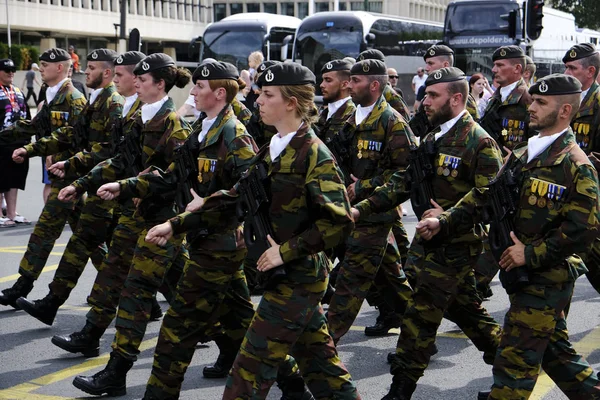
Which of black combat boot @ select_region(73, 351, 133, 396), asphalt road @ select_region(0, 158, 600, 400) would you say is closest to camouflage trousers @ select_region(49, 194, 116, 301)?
asphalt road @ select_region(0, 158, 600, 400)

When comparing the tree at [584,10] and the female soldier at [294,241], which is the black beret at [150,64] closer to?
the female soldier at [294,241]

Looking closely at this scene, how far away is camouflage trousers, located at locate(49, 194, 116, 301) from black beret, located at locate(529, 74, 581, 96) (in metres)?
3.73

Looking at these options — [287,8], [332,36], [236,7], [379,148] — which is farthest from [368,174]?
[236,7]

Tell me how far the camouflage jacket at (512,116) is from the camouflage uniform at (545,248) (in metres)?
3.48

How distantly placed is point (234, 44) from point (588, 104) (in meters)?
23.2

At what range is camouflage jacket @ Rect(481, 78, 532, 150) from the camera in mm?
8367

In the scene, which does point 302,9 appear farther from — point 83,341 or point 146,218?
point 146,218

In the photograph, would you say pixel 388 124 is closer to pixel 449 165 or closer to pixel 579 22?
pixel 449 165

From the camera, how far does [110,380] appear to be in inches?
237

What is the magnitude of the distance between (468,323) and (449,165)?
3.23 ft

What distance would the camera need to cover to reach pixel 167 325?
216 inches

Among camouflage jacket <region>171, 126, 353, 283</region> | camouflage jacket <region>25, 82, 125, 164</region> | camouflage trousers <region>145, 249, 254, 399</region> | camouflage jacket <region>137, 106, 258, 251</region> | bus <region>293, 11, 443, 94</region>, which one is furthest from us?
bus <region>293, 11, 443, 94</region>

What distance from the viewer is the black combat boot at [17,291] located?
826cm

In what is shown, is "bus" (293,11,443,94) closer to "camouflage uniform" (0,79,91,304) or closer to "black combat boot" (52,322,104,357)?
"camouflage uniform" (0,79,91,304)
